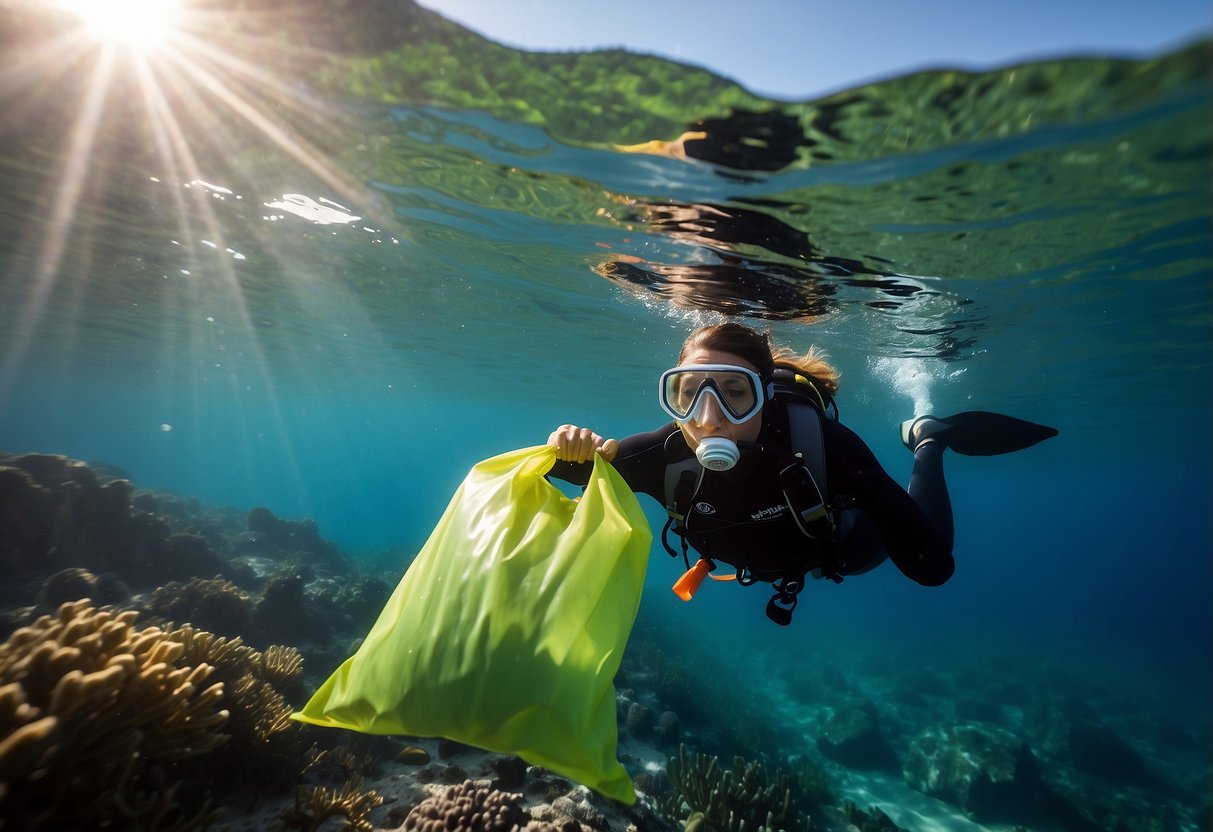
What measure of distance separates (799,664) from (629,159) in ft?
83.7

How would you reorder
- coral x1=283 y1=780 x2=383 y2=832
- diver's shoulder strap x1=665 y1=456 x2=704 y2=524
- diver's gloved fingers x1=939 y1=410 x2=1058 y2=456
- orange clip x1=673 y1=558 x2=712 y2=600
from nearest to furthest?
orange clip x1=673 y1=558 x2=712 y2=600 → diver's shoulder strap x1=665 y1=456 x2=704 y2=524 → coral x1=283 y1=780 x2=383 y2=832 → diver's gloved fingers x1=939 y1=410 x2=1058 y2=456

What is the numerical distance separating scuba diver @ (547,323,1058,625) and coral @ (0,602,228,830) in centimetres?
322

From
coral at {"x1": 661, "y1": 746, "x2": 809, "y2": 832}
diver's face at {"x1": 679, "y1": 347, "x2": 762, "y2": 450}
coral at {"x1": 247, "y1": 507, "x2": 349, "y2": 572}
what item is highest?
diver's face at {"x1": 679, "y1": 347, "x2": 762, "y2": 450}

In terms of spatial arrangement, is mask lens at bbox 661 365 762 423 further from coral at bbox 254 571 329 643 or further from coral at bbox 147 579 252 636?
coral at bbox 254 571 329 643

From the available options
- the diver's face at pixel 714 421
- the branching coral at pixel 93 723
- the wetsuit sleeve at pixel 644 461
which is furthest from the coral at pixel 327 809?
the diver's face at pixel 714 421

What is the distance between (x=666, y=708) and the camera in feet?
37.0

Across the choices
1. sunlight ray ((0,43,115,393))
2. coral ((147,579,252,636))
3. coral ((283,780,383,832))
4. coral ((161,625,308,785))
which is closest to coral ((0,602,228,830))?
coral ((283,780,383,832))

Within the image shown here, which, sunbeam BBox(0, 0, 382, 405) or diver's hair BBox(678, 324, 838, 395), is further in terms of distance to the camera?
sunbeam BBox(0, 0, 382, 405)

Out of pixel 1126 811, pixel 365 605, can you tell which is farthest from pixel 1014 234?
pixel 365 605

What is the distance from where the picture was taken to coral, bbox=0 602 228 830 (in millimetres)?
2721

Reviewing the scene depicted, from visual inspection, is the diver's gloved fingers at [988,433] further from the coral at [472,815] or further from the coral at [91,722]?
the coral at [91,722]

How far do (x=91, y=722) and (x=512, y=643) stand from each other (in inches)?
120

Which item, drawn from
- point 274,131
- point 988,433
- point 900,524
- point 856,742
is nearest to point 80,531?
point 274,131

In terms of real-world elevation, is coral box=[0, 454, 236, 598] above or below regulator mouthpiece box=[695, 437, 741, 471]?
below
